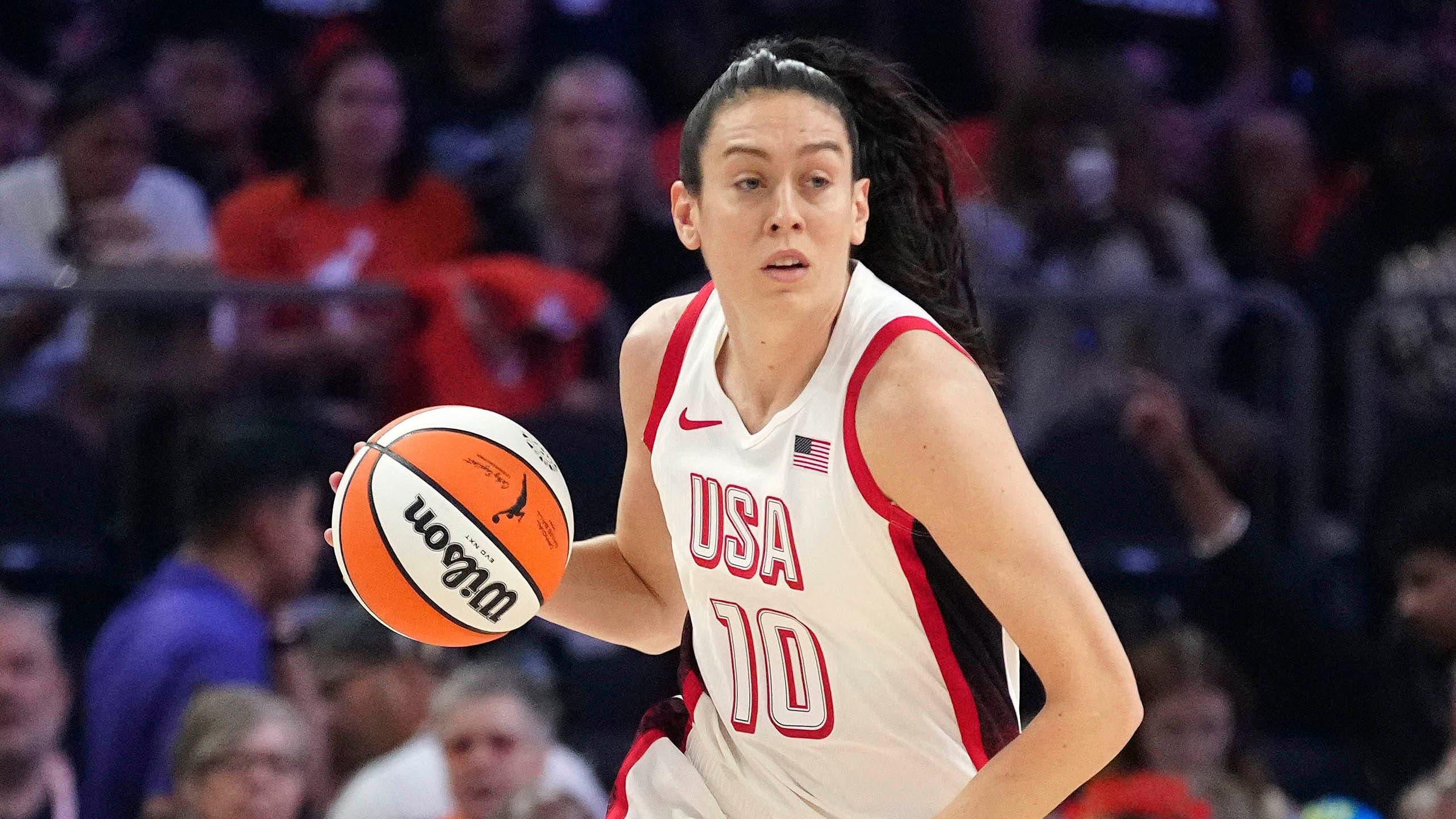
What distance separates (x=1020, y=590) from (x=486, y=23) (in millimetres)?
4472

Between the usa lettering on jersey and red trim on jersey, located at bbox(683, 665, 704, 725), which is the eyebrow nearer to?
the usa lettering on jersey

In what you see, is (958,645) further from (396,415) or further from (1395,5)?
(1395,5)

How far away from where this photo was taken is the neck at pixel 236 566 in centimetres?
514

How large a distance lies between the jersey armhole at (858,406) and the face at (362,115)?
11.4ft

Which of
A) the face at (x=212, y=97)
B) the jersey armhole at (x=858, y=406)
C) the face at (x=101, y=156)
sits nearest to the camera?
the jersey armhole at (x=858, y=406)

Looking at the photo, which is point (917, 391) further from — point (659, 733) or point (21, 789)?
point (21, 789)

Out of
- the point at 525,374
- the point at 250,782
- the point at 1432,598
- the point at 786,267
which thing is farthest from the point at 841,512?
the point at 1432,598

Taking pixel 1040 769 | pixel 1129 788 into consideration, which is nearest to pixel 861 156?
pixel 1040 769

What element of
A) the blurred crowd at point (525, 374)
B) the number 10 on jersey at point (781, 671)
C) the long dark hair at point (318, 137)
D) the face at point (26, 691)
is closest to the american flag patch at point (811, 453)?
the number 10 on jersey at point (781, 671)

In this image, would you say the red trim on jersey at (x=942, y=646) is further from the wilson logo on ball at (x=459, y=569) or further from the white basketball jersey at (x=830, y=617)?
the wilson logo on ball at (x=459, y=569)

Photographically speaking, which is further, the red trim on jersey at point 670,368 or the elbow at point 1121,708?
the red trim on jersey at point 670,368

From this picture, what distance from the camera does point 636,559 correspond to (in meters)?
3.54

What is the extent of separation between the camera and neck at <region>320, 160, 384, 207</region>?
6.10 m

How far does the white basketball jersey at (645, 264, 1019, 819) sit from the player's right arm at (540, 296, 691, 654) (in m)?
0.20
